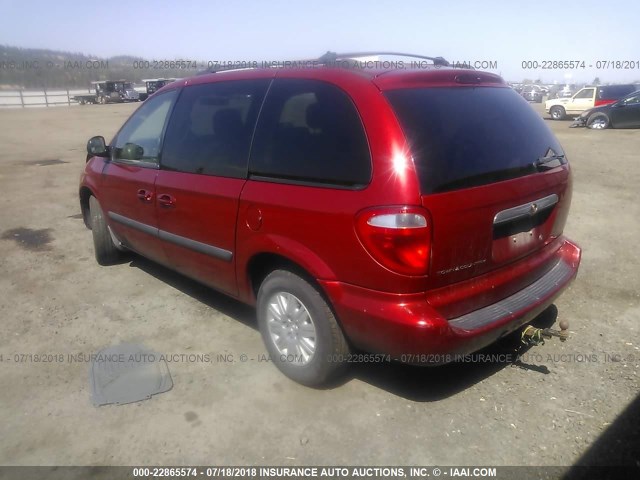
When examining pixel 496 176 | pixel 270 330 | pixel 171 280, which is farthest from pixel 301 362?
pixel 171 280

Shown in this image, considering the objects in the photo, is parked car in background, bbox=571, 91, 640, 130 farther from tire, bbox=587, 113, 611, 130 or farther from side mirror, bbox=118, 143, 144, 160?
side mirror, bbox=118, 143, 144, 160

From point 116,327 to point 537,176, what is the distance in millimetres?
3133

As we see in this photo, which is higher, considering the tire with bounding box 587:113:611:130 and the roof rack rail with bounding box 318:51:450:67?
the roof rack rail with bounding box 318:51:450:67

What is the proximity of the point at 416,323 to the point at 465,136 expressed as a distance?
1.01 m

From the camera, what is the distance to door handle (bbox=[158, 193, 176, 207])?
3.66 meters

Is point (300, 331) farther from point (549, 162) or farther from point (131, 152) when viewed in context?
point (131, 152)

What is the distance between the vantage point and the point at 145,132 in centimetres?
421

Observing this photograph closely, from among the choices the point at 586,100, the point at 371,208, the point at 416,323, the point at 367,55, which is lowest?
the point at 416,323

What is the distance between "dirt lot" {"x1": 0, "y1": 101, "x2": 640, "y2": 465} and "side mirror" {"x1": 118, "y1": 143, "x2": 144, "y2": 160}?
1.18 m

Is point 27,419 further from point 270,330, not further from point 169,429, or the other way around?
point 270,330

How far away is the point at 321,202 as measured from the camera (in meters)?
2.64

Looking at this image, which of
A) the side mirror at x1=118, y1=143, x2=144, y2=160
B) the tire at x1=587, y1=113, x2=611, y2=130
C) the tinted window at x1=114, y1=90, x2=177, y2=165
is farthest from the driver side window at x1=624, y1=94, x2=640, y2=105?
the side mirror at x1=118, y1=143, x2=144, y2=160

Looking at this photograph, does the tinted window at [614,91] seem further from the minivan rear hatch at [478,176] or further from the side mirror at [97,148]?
the side mirror at [97,148]

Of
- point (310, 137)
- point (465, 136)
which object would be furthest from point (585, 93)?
point (310, 137)
